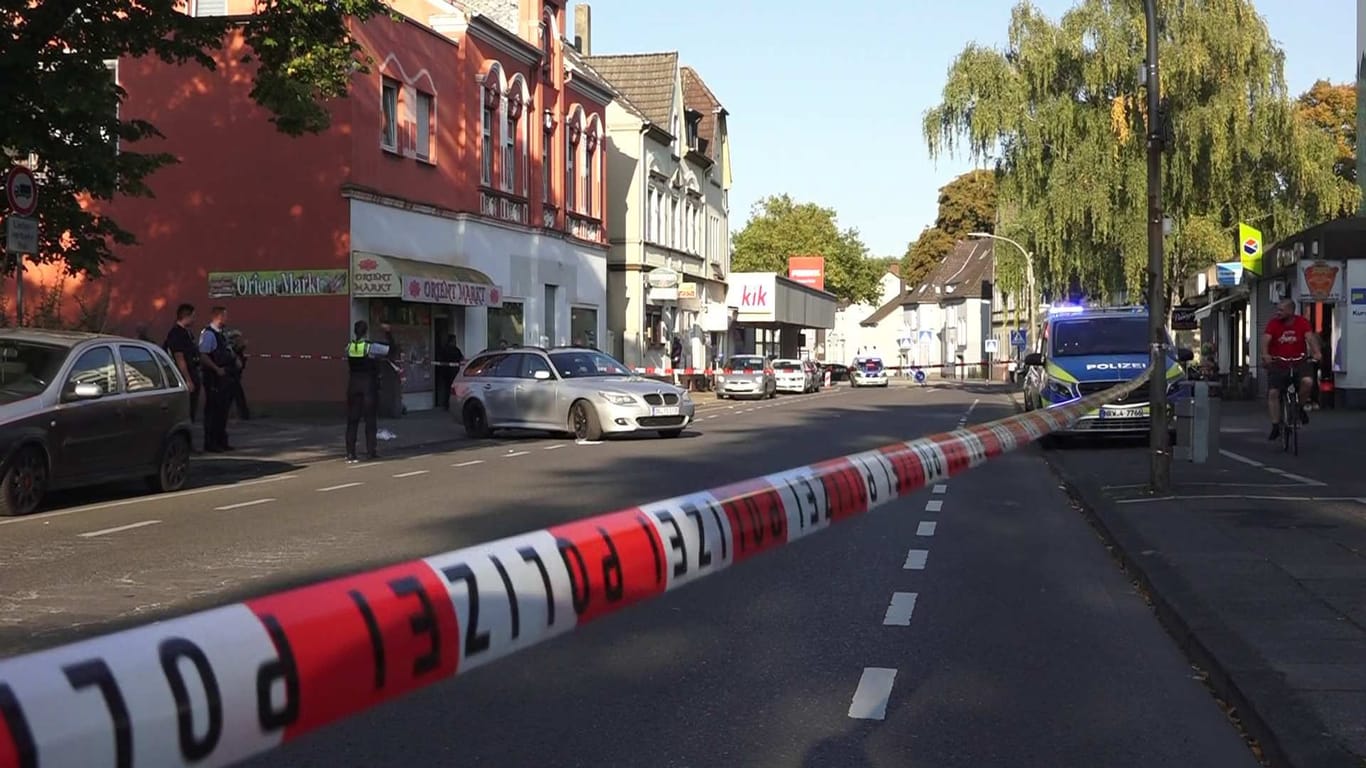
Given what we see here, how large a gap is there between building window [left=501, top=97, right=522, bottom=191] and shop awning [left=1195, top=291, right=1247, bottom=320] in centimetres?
2040

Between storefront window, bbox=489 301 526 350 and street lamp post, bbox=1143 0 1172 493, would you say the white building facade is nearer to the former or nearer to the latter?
storefront window, bbox=489 301 526 350

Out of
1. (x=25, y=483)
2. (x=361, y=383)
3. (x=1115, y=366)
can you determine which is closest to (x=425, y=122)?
(x=361, y=383)

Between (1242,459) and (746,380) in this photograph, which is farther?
(746,380)

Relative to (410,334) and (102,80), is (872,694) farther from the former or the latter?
(410,334)

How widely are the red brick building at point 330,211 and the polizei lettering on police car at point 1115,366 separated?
14494mm

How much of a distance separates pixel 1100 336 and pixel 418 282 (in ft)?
47.8

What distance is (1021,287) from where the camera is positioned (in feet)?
146

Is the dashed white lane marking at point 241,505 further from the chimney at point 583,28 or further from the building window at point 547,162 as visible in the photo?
the chimney at point 583,28

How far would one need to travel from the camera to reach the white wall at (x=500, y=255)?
31.2 metres

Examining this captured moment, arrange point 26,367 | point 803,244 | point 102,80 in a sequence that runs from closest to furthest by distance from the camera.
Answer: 1. point 26,367
2. point 102,80
3. point 803,244

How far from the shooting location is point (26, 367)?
42.8 ft

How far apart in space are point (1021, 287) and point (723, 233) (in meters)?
26.4

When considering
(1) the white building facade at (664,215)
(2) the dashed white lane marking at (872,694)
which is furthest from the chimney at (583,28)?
(2) the dashed white lane marking at (872,694)

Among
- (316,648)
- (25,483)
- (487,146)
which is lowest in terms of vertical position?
(25,483)
